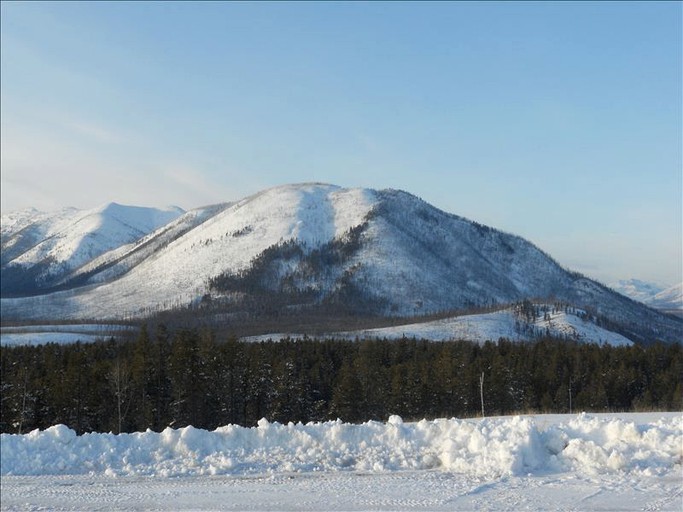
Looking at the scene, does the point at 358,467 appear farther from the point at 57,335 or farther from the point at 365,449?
the point at 57,335

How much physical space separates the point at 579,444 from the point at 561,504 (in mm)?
3009

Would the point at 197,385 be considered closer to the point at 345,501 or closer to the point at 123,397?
the point at 123,397

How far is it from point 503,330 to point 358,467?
486 feet

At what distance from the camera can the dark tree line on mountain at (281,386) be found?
174ft

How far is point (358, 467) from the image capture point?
13.3m

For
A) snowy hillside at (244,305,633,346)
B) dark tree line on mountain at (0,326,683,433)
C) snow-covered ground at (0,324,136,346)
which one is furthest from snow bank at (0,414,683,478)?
snow-covered ground at (0,324,136,346)

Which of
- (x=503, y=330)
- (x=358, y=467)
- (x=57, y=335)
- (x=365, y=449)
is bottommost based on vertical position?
(x=503, y=330)

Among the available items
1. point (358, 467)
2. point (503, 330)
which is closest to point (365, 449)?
point (358, 467)

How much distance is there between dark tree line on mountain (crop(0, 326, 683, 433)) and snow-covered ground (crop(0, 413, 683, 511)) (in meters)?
38.4

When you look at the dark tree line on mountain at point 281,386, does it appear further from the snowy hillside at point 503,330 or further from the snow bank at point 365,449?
the snowy hillside at point 503,330

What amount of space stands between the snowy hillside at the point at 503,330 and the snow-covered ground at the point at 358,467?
128333mm

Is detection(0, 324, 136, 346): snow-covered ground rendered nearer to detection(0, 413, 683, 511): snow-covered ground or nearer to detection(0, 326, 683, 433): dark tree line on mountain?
detection(0, 326, 683, 433): dark tree line on mountain

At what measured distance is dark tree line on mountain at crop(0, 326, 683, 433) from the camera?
2085 inches

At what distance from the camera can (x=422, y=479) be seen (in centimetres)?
1226
